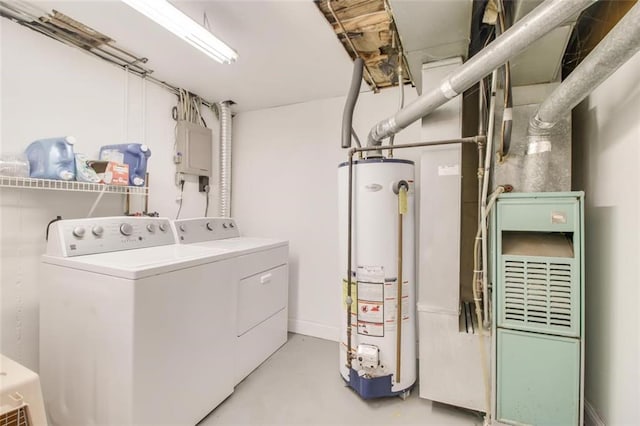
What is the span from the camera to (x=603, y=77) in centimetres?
110

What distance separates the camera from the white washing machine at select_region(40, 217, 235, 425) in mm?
1314

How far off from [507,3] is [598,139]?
90cm

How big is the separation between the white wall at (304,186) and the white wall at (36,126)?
1213 mm

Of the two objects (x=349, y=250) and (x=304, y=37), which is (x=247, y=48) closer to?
(x=304, y=37)

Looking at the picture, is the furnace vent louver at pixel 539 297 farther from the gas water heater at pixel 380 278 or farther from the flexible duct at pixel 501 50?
the flexible duct at pixel 501 50

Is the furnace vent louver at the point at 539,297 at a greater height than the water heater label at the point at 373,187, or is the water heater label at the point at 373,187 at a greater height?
the water heater label at the point at 373,187

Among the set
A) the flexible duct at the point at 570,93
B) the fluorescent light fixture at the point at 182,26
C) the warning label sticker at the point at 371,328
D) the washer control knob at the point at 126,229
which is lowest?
the warning label sticker at the point at 371,328

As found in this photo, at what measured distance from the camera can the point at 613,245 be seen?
4.53ft

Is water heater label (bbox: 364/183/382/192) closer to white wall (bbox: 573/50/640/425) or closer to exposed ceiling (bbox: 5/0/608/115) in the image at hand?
exposed ceiling (bbox: 5/0/608/115)

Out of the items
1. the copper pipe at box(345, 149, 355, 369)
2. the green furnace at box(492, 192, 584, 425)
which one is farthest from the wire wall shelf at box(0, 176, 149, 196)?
the green furnace at box(492, 192, 584, 425)

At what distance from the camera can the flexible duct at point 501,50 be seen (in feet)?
3.13

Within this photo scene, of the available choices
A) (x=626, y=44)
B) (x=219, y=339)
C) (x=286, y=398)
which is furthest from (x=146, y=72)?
(x=626, y=44)

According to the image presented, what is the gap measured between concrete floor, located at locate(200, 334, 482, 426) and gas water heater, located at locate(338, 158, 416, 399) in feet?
0.32

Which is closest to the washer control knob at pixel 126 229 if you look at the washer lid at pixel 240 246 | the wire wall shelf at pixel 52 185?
the wire wall shelf at pixel 52 185
